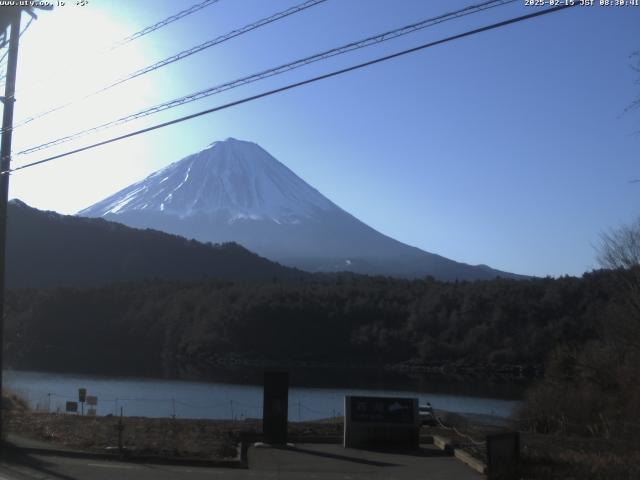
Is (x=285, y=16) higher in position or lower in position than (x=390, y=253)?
lower

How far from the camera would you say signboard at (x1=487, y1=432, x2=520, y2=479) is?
38.2ft

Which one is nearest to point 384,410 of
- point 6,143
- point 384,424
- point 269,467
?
point 384,424

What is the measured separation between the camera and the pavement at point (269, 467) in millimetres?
12266

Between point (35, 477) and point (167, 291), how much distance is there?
248 ft

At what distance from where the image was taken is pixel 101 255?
357ft

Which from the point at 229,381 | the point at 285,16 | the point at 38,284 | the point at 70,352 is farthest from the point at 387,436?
the point at 38,284

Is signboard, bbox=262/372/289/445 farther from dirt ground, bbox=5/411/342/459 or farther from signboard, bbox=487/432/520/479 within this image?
signboard, bbox=487/432/520/479

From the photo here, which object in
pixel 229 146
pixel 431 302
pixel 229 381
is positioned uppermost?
pixel 229 146

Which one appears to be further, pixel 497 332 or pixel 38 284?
pixel 38 284

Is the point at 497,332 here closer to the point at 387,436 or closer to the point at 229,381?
the point at 229,381

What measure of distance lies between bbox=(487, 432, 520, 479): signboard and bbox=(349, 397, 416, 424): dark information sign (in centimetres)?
404

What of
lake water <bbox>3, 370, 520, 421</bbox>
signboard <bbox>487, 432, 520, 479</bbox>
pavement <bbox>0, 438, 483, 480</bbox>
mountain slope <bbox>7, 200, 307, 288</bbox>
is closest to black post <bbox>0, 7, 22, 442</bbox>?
pavement <bbox>0, 438, 483, 480</bbox>

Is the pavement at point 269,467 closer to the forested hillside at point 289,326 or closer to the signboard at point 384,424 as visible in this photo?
the signboard at point 384,424

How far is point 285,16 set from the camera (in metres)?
13.1
